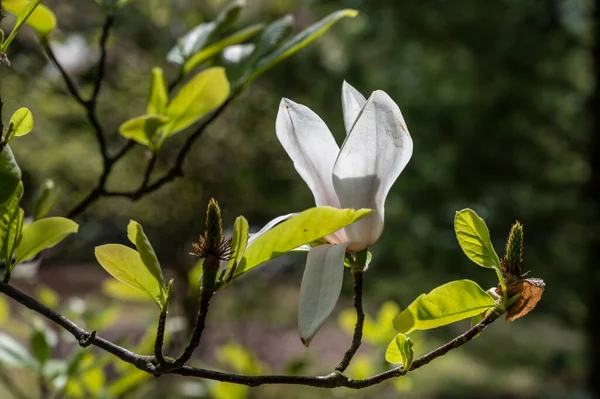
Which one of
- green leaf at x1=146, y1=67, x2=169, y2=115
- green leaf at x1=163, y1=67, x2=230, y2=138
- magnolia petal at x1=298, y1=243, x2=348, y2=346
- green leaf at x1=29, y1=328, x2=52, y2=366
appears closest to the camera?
magnolia petal at x1=298, y1=243, x2=348, y2=346

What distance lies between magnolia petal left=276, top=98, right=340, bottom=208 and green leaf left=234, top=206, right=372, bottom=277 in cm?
5

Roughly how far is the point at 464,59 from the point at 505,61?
15.6 inches

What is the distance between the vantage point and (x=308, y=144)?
0.39 m

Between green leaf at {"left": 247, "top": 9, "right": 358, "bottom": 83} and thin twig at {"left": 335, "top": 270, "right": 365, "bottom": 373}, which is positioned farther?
green leaf at {"left": 247, "top": 9, "right": 358, "bottom": 83}

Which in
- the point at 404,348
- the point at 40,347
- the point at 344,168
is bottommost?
the point at 40,347

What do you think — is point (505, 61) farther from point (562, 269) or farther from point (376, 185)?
point (376, 185)

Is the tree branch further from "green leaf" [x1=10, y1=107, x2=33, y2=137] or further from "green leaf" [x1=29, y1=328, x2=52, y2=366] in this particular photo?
"green leaf" [x1=29, y1=328, x2=52, y2=366]

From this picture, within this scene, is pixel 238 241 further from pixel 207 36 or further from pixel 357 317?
pixel 207 36

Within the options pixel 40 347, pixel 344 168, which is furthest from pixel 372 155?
pixel 40 347

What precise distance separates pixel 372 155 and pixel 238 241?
0.29ft

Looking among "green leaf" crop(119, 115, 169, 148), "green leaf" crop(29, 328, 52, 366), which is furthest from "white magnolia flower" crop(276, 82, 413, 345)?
"green leaf" crop(29, 328, 52, 366)

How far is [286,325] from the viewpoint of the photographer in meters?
4.28

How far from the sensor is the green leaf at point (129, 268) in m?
0.38

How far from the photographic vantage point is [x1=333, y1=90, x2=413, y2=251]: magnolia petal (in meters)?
0.36
